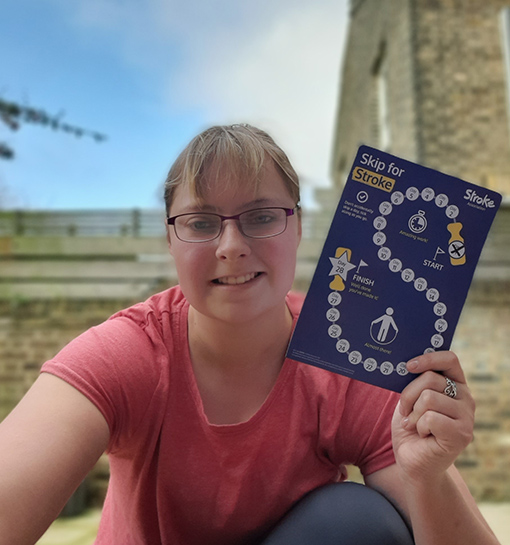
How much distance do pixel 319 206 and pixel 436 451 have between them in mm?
2936

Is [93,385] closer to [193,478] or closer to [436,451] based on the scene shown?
[193,478]

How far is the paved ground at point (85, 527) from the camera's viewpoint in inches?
109

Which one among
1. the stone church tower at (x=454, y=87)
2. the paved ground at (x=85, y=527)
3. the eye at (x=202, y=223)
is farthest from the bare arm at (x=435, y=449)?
the stone church tower at (x=454, y=87)

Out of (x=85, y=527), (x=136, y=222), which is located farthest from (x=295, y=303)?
(x=136, y=222)

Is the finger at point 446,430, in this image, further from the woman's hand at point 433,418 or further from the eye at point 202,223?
the eye at point 202,223

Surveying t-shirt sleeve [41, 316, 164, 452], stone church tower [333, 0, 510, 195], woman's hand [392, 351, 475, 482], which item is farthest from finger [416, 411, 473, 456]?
stone church tower [333, 0, 510, 195]

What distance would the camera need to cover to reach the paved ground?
277 cm

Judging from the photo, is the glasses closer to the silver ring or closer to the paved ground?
the silver ring

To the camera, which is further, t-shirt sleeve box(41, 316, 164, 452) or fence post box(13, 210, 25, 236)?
fence post box(13, 210, 25, 236)

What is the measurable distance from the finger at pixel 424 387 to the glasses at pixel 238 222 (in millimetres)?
284

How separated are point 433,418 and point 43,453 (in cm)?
49


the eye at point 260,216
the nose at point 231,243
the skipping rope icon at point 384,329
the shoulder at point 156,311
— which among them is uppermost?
the eye at point 260,216

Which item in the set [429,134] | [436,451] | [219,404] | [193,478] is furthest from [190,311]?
[429,134]

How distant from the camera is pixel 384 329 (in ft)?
2.65
